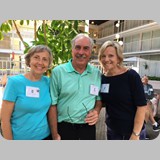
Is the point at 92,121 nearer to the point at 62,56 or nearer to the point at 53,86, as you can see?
the point at 53,86

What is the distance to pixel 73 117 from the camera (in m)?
0.93

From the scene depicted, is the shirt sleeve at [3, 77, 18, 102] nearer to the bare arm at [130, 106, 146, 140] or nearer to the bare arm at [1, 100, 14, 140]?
the bare arm at [1, 100, 14, 140]

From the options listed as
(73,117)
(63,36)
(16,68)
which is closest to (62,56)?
(63,36)

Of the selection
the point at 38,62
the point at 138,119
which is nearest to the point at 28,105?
the point at 38,62

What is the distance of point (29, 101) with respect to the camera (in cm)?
81

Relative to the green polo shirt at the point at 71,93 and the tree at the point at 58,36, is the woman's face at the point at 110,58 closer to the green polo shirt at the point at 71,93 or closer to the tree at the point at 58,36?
the green polo shirt at the point at 71,93

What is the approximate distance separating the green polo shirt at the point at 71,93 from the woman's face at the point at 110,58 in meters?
0.12

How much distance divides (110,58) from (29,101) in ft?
1.67

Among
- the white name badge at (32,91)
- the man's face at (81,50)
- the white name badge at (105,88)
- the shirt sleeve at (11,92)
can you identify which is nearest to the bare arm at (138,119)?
the white name badge at (105,88)

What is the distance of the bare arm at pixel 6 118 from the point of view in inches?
30.7

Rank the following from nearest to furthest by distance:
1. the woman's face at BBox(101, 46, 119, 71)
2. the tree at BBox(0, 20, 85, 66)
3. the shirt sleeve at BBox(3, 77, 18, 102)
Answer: the shirt sleeve at BBox(3, 77, 18, 102) < the woman's face at BBox(101, 46, 119, 71) < the tree at BBox(0, 20, 85, 66)

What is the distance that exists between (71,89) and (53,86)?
106 millimetres

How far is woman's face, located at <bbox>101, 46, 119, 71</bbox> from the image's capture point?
889 millimetres

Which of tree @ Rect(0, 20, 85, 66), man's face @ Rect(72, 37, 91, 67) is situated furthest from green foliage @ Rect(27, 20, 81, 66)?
man's face @ Rect(72, 37, 91, 67)
